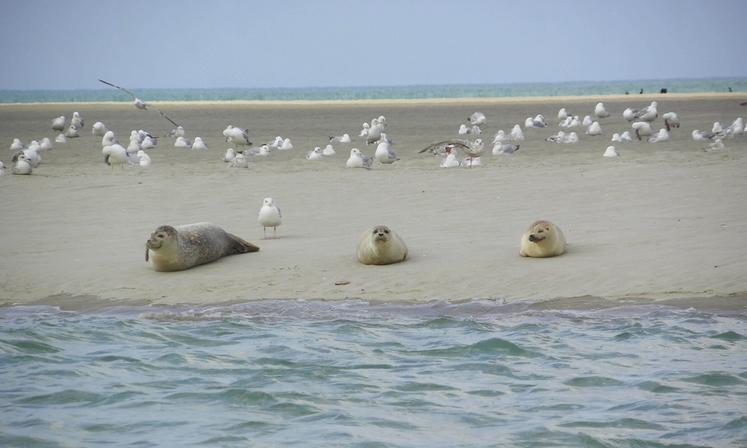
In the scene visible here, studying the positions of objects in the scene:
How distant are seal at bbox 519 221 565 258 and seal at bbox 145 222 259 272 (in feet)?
8.32

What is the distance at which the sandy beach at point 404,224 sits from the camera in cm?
933

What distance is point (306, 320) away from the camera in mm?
8484

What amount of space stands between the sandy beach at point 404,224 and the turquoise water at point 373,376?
22.2 inches

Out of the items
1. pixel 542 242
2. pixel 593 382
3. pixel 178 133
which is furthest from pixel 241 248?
pixel 178 133

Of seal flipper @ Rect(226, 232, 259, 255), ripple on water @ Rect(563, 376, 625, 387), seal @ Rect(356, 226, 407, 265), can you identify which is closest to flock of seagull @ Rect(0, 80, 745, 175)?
seal flipper @ Rect(226, 232, 259, 255)

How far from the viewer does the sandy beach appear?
9328 millimetres

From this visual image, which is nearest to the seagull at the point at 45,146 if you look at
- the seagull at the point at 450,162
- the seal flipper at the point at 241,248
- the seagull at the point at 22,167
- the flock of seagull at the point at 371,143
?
the flock of seagull at the point at 371,143

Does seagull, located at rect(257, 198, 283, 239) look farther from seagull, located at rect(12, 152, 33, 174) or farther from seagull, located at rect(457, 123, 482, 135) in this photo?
seagull, located at rect(457, 123, 482, 135)

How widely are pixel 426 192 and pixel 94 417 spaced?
8.24 m

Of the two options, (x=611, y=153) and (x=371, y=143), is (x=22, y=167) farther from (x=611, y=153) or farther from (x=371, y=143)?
(x=611, y=153)

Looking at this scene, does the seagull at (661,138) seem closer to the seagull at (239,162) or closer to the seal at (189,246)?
the seagull at (239,162)

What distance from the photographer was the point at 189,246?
10.4m

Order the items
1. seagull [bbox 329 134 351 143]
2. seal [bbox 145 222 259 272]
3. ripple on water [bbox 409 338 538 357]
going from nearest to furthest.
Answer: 1. ripple on water [bbox 409 338 538 357]
2. seal [bbox 145 222 259 272]
3. seagull [bbox 329 134 351 143]

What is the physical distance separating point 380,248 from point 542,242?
53.8 inches
